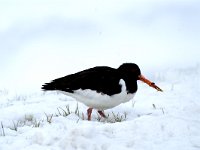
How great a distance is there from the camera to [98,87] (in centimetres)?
797

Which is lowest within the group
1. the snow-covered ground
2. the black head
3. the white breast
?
the snow-covered ground

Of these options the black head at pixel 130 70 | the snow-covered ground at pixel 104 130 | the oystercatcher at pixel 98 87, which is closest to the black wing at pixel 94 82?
the oystercatcher at pixel 98 87

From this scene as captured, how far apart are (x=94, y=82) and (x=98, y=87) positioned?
128mm

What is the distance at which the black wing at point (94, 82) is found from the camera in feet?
26.1

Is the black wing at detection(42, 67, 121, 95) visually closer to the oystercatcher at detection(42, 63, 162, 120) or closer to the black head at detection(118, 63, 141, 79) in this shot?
the oystercatcher at detection(42, 63, 162, 120)

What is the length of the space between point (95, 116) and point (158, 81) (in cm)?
415

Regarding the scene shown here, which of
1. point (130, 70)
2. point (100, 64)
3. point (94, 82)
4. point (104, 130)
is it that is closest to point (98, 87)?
point (94, 82)

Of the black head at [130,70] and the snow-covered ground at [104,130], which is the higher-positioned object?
the black head at [130,70]

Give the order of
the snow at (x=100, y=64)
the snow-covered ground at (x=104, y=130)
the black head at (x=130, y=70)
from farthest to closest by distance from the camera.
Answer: the black head at (x=130, y=70), the snow at (x=100, y=64), the snow-covered ground at (x=104, y=130)

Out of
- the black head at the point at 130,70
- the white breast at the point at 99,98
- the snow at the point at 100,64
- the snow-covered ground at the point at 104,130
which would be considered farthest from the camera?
the black head at the point at 130,70

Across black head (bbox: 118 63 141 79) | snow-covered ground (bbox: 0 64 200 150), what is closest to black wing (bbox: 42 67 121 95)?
black head (bbox: 118 63 141 79)

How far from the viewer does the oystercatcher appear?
7922 mm

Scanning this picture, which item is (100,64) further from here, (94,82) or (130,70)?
(94,82)

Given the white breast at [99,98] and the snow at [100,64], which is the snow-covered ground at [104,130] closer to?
the snow at [100,64]
